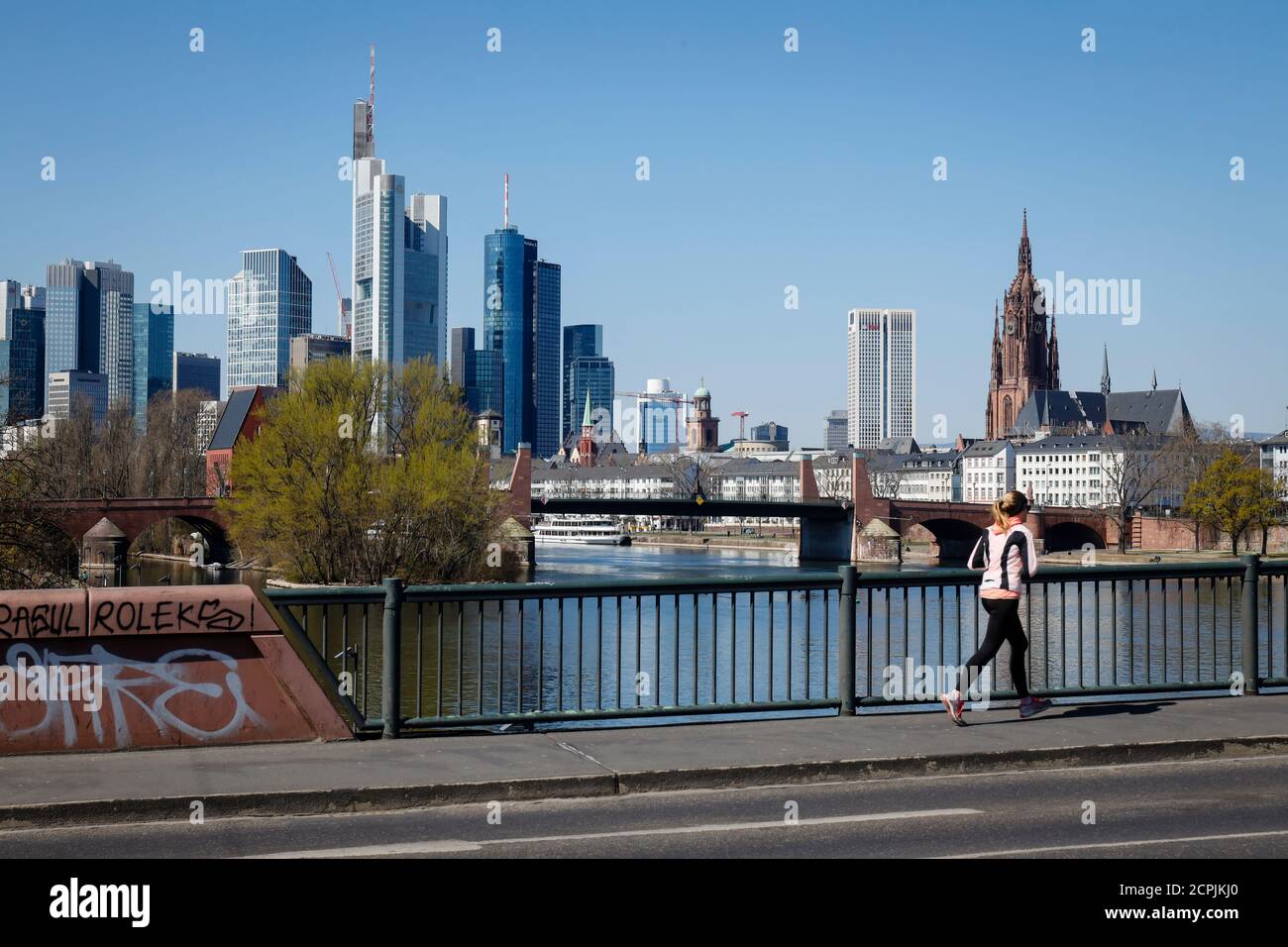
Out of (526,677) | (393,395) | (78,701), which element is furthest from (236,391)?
(78,701)

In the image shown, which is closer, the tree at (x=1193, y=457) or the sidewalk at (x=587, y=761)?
the sidewalk at (x=587, y=761)

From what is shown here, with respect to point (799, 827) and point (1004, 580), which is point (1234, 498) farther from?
point (799, 827)

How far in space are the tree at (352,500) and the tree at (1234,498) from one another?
184 feet

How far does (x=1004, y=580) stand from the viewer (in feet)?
38.5

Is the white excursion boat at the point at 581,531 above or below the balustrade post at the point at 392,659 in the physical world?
below

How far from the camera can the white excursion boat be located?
156750mm

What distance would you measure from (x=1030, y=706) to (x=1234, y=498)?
9136 centimetres

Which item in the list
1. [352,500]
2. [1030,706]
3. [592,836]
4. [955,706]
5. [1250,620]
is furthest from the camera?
[352,500]

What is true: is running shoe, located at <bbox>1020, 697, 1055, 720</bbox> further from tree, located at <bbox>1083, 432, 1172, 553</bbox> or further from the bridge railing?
tree, located at <bbox>1083, 432, 1172, 553</bbox>

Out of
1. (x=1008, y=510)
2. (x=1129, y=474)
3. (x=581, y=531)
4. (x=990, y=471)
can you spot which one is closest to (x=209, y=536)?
(x=581, y=531)

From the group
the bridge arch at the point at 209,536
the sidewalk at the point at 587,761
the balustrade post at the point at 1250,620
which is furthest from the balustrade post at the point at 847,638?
the bridge arch at the point at 209,536

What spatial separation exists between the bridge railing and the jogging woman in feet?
1.29

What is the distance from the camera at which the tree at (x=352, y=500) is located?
5916 centimetres

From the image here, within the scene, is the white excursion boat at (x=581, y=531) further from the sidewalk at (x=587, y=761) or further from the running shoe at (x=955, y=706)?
the sidewalk at (x=587, y=761)
